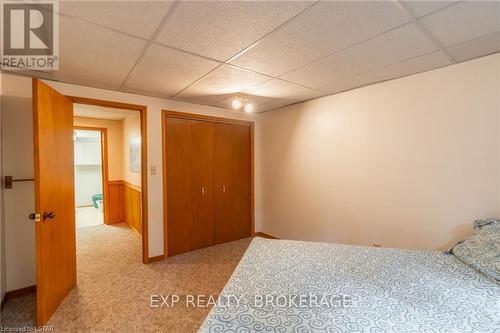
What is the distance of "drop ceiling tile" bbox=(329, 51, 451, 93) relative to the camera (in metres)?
1.89

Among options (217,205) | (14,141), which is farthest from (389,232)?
(14,141)

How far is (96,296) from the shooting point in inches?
87.4

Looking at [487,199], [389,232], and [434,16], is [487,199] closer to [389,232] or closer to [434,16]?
[389,232]

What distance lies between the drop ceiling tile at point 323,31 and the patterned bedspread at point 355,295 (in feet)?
5.21

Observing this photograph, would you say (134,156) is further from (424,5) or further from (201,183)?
(424,5)

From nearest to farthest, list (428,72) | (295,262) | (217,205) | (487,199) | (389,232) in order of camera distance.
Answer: (295,262), (487,199), (428,72), (389,232), (217,205)

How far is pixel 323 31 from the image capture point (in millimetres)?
1460

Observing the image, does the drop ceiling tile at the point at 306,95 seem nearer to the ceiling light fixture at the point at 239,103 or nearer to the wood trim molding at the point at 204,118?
the ceiling light fixture at the point at 239,103

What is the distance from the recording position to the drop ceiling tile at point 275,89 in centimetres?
245

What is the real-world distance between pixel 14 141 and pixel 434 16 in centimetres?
364

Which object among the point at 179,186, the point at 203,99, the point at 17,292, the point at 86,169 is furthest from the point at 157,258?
the point at 86,169

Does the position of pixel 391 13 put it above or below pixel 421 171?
above

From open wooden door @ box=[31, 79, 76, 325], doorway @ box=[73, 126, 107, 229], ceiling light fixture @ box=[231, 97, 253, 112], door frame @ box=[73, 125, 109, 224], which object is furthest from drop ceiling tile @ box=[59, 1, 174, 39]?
doorway @ box=[73, 126, 107, 229]

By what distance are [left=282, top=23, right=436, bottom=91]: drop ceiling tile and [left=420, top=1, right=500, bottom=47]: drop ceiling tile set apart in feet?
0.28
